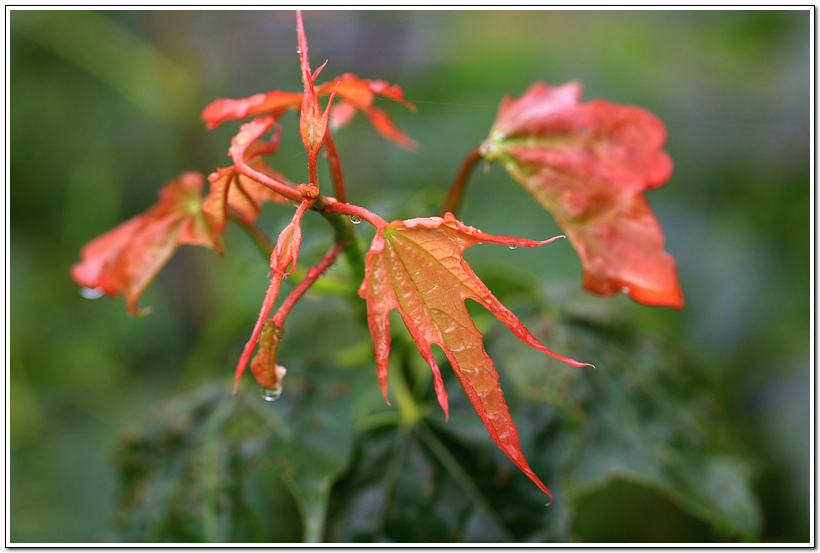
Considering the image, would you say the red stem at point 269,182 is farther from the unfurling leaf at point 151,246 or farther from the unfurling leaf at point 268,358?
the unfurling leaf at point 151,246

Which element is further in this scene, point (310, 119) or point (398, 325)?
point (398, 325)

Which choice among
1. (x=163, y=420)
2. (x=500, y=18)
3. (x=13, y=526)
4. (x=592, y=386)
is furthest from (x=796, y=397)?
(x=13, y=526)

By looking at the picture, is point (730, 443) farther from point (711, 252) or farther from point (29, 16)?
point (29, 16)

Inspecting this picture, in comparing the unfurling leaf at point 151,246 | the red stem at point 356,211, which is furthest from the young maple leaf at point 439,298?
the unfurling leaf at point 151,246

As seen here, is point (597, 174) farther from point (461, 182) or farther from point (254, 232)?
point (254, 232)

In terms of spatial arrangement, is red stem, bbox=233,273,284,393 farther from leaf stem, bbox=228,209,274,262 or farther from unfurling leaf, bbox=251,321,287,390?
leaf stem, bbox=228,209,274,262

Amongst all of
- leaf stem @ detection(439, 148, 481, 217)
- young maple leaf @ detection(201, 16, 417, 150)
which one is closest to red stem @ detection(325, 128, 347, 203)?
young maple leaf @ detection(201, 16, 417, 150)

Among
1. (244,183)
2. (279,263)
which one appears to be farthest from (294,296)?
(244,183)
